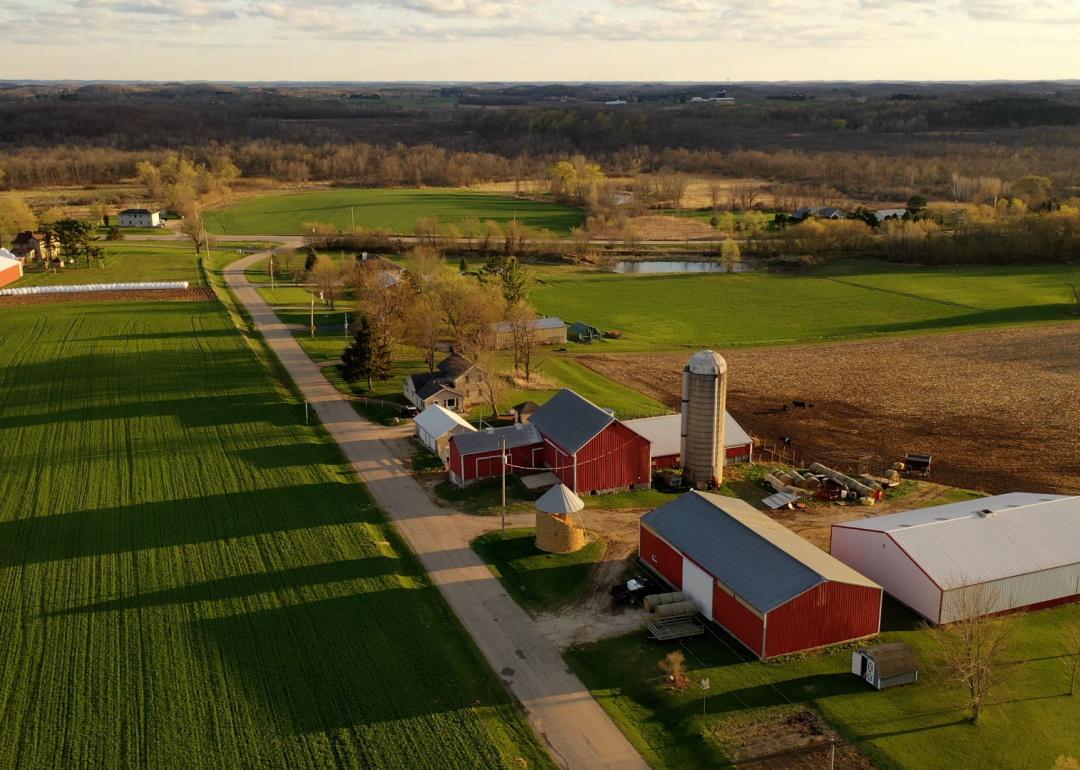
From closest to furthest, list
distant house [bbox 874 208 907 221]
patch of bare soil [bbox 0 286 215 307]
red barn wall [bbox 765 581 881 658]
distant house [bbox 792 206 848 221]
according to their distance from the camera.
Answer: red barn wall [bbox 765 581 881 658], patch of bare soil [bbox 0 286 215 307], distant house [bbox 874 208 907 221], distant house [bbox 792 206 848 221]

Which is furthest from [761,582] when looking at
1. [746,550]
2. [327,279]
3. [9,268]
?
[9,268]

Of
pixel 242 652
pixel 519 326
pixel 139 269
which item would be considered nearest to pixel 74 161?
pixel 139 269

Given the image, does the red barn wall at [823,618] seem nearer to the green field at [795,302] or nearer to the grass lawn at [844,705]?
the grass lawn at [844,705]

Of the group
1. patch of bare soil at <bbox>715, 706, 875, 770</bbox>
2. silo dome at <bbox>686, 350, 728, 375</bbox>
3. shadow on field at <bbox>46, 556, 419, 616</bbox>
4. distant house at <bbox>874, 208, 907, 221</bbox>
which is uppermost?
distant house at <bbox>874, 208, 907, 221</bbox>

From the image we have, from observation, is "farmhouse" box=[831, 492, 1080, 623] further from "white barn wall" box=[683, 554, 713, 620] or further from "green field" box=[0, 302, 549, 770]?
"green field" box=[0, 302, 549, 770]

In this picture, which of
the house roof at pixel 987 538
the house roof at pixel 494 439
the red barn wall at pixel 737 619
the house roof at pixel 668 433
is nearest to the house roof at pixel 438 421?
the house roof at pixel 494 439

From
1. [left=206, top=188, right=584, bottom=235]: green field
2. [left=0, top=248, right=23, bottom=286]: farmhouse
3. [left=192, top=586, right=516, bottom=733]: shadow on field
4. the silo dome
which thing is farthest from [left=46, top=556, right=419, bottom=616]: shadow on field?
[left=206, top=188, right=584, bottom=235]: green field

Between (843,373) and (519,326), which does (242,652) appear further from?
(843,373)
